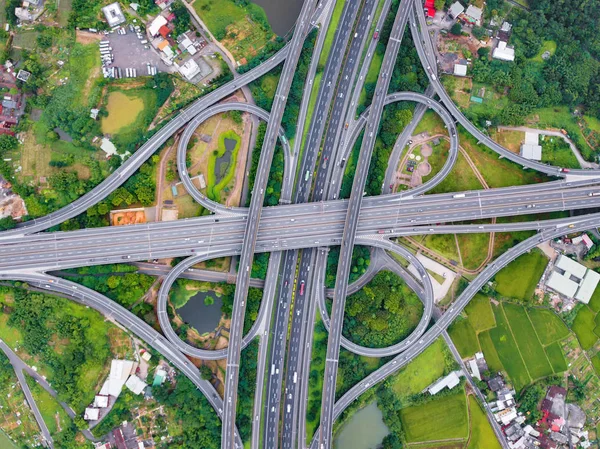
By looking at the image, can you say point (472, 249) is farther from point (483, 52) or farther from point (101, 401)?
point (101, 401)

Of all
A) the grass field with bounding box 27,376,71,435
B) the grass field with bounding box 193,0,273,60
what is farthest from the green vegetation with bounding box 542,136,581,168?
the grass field with bounding box 27,376,71,435

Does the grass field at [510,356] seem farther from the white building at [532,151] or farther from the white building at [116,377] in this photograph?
the white building at [116,377]

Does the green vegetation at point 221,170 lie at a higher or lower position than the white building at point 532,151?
higher

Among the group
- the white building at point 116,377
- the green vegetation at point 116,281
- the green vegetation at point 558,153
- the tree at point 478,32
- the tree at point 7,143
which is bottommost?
the white building at point 116,377

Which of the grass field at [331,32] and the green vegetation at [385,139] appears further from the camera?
the grass field at [331,32]

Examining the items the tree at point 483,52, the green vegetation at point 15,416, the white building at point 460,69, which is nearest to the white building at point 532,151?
the white building at point 460,69

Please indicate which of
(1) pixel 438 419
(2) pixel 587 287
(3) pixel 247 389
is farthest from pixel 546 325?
(3) pixel 247 389

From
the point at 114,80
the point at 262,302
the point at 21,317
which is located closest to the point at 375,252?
the point at 262,302
